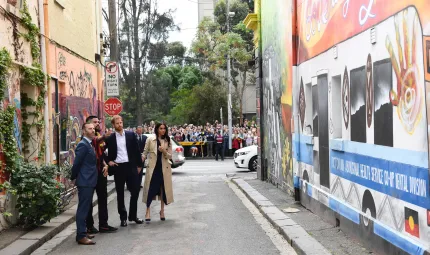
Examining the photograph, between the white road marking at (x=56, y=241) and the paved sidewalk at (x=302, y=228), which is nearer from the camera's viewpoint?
the paved sidewalk at (x=302, y=228)

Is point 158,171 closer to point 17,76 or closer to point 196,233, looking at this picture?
point 196,233

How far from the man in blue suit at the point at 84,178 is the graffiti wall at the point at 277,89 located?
532 cm

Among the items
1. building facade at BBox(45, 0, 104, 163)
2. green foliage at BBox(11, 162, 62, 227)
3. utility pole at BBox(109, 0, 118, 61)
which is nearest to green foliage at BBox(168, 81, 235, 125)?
utility pole at BBox(109, 0, 118, 61)

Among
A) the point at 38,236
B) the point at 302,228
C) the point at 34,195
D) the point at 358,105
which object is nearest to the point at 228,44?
the point at 34,195

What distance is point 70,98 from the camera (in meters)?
14.7

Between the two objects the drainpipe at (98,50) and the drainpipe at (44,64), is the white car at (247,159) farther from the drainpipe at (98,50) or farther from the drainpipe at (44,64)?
the drainpipe at (44,64)

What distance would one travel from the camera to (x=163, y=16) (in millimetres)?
44531

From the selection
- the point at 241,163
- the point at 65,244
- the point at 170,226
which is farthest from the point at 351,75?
the point at 241,163

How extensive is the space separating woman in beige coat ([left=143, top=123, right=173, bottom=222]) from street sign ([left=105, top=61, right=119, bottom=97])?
7.99 m

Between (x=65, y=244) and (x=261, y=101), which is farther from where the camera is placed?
(x=261, y=101)

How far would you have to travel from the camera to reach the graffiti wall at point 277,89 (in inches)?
509

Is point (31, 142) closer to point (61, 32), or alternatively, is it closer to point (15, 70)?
point (15, 70)

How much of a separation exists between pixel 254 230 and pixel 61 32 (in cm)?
737

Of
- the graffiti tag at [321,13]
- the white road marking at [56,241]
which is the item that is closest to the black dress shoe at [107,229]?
the white road marking at [56,241]
